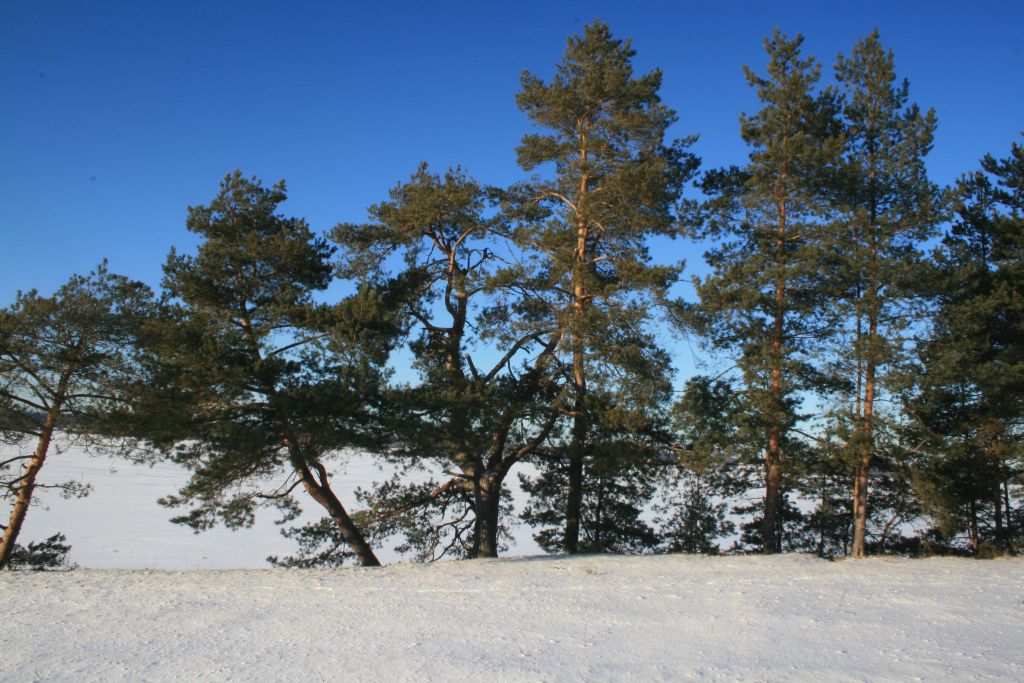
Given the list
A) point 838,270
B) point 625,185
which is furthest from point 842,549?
point 625,185

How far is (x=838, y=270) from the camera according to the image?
45.3 feet

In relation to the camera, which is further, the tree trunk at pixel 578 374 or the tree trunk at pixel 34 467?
the tree trunk at pixel 578 374

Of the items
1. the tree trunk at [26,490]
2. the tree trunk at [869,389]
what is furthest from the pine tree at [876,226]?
the tree trunk at [26,490]

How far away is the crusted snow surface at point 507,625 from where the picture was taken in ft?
18.9

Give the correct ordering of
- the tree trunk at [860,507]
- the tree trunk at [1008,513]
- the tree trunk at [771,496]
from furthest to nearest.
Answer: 1. the tree trunk at [1008,513]
2. the tree trunk at [771,496]
3. the tree trunk at [860,507]

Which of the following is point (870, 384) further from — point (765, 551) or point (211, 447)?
point (211, 447)

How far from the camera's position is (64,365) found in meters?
13.6

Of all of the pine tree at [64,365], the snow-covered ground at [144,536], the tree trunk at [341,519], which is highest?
the pine tree at [64,365]

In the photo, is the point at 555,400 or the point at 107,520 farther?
the point at 107,520

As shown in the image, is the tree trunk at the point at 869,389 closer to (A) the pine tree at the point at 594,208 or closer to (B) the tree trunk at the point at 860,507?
(B) the tree trunk at the point at 860,507

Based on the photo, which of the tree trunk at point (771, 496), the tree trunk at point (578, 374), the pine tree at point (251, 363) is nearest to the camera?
the pine tree at point (251, 363)

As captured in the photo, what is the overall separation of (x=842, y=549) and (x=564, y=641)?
49.7 ft

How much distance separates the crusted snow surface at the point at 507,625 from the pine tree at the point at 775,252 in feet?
12.3

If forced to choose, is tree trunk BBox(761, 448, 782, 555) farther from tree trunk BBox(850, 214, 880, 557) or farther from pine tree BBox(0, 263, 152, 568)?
pine tree BBox(0, 263, 152, 568)
